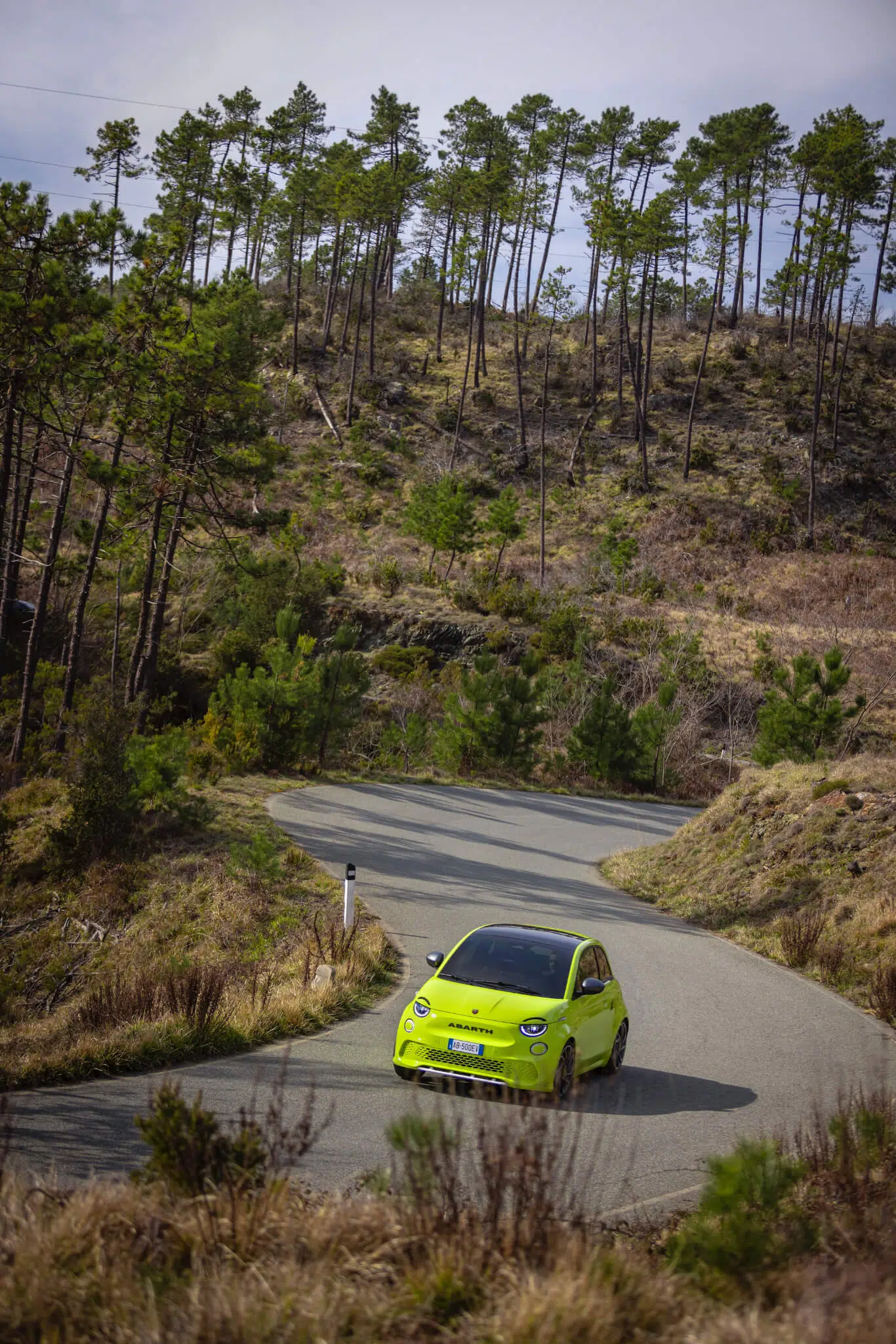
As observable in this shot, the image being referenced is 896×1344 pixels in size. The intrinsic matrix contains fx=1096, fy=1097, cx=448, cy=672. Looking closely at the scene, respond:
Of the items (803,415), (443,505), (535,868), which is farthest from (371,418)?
(535,868)

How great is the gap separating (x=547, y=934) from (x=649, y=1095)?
1740 mm

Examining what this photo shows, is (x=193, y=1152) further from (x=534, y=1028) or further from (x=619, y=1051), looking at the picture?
(x=619, y=1051)

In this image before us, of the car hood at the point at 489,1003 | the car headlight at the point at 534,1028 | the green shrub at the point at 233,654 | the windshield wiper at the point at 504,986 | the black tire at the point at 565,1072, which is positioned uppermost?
the green shrub at the point at 233,654

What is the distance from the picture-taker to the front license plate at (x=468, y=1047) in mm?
8938

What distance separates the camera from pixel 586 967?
33.2 ft

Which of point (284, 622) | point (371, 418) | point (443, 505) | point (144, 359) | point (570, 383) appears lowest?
point (284, 622)

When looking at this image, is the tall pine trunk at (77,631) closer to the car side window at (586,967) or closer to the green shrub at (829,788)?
the green shrub at (829,788)

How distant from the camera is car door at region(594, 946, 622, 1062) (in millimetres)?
9938

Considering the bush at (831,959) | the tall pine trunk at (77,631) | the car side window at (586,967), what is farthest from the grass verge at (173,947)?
the bush at (831,959)

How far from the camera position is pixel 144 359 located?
15203mm

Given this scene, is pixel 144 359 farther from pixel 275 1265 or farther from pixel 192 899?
pixel 275 1265

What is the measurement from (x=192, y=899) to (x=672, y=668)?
29965mm

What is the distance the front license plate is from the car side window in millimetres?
1134

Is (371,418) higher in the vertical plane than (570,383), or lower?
lower
